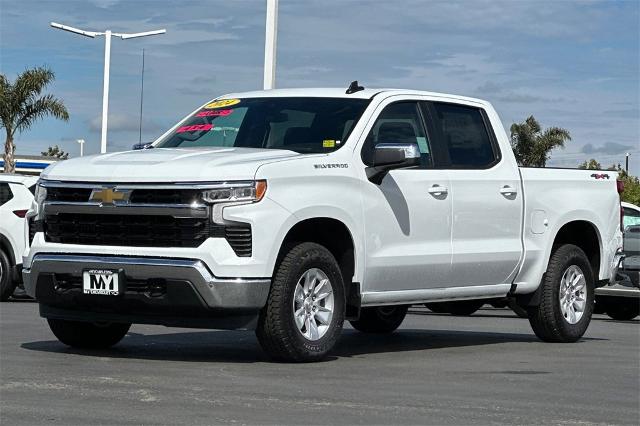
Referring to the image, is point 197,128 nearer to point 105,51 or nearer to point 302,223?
point 302,223

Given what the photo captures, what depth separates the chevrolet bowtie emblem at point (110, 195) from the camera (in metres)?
9.40

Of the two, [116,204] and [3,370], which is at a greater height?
[116,204]

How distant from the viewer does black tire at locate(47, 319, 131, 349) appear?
10445 mm

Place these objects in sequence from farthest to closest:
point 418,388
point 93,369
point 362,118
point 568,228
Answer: point 568,228, point 362,118, point 93,369, point 418,388

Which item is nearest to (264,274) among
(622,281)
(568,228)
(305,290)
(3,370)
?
(305,290)

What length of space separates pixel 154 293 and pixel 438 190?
2.56 m

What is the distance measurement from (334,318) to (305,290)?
13.1 inches

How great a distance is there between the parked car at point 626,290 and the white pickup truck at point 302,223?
477cm

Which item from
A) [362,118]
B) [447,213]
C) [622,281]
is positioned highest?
[362,118]

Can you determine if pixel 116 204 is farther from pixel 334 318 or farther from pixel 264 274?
pixel 334 318

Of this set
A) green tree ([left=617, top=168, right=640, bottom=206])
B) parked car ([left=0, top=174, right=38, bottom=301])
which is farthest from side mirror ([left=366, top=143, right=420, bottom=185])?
green tree ([left=617, top=168, right=640, bottom=206])

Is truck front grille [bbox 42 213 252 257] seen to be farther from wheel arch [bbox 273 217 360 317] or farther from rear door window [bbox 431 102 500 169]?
rear door window [bbox 431 102 500 169]

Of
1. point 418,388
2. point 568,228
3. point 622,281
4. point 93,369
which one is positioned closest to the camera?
point 418,388

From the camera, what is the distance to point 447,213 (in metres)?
10.8
